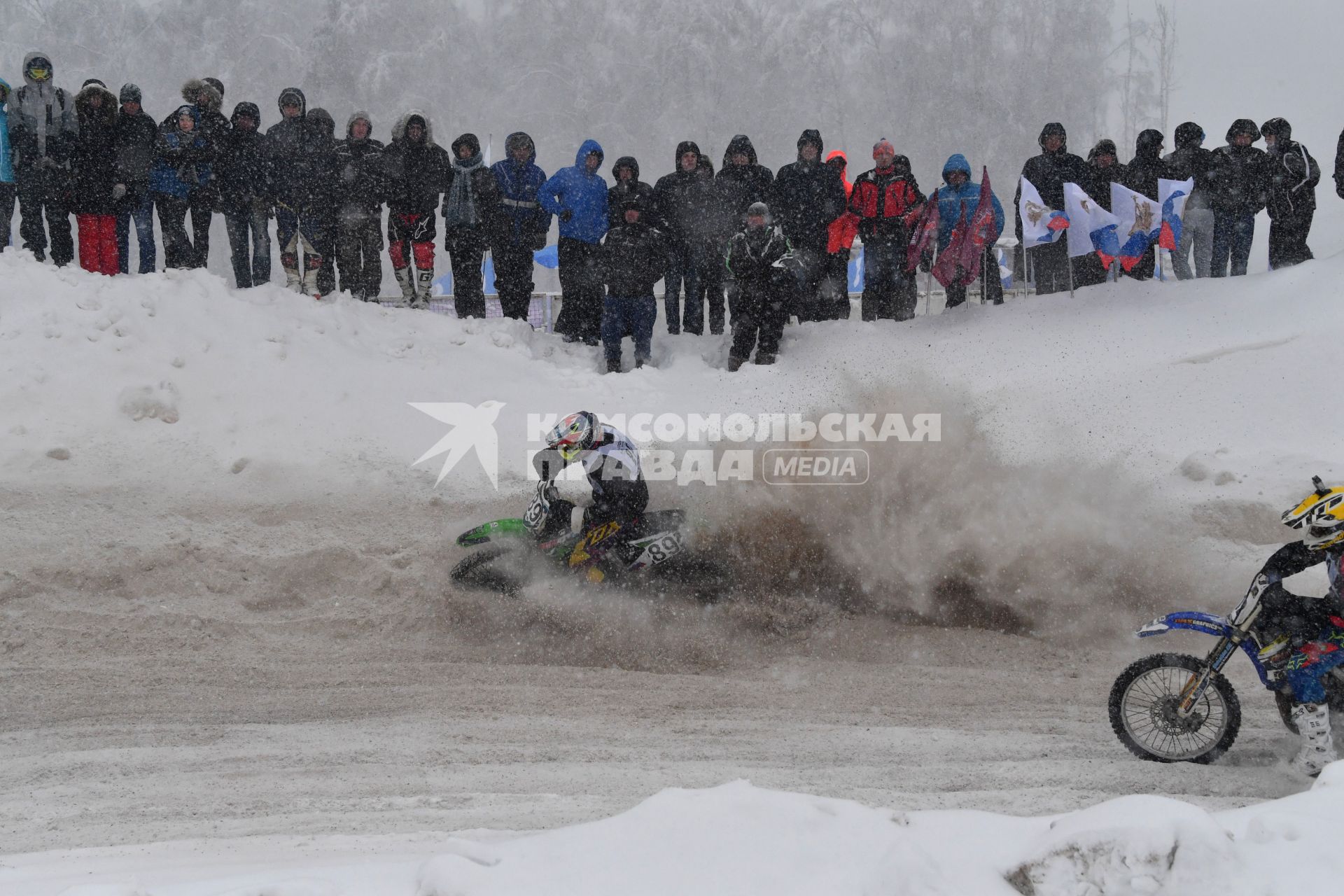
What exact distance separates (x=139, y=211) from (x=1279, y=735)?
467 inches

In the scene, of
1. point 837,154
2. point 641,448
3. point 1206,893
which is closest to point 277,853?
point 1206,893

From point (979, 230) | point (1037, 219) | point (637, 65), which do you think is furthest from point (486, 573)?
point (637, 65)

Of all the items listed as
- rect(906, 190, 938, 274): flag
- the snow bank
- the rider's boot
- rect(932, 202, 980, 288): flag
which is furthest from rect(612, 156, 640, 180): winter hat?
the snow bank

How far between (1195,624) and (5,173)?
11.7 meters

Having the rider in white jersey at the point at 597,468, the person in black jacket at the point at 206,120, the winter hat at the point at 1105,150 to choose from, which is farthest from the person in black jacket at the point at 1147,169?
the person in black jacket at the point at 206,120

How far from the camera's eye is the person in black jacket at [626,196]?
1265cm

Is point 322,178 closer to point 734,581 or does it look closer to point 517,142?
point 517,142

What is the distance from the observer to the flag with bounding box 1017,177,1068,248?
1267 centimetres

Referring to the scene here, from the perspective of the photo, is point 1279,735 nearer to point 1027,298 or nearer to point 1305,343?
point 1305,343

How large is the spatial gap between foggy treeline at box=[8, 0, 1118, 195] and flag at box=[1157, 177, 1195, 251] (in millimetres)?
23270

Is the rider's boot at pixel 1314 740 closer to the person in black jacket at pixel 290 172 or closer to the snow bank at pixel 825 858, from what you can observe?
the snow bank at pixel 825 858

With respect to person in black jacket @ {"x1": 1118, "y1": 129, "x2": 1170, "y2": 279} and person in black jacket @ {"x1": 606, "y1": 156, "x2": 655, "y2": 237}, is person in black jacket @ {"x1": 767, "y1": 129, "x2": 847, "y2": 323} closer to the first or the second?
person in black jacket @ {"x1": 606, "y1": 156, "x2": 655, "y2": 237}

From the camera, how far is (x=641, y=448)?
11320 mm

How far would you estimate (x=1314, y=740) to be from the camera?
5539mm
